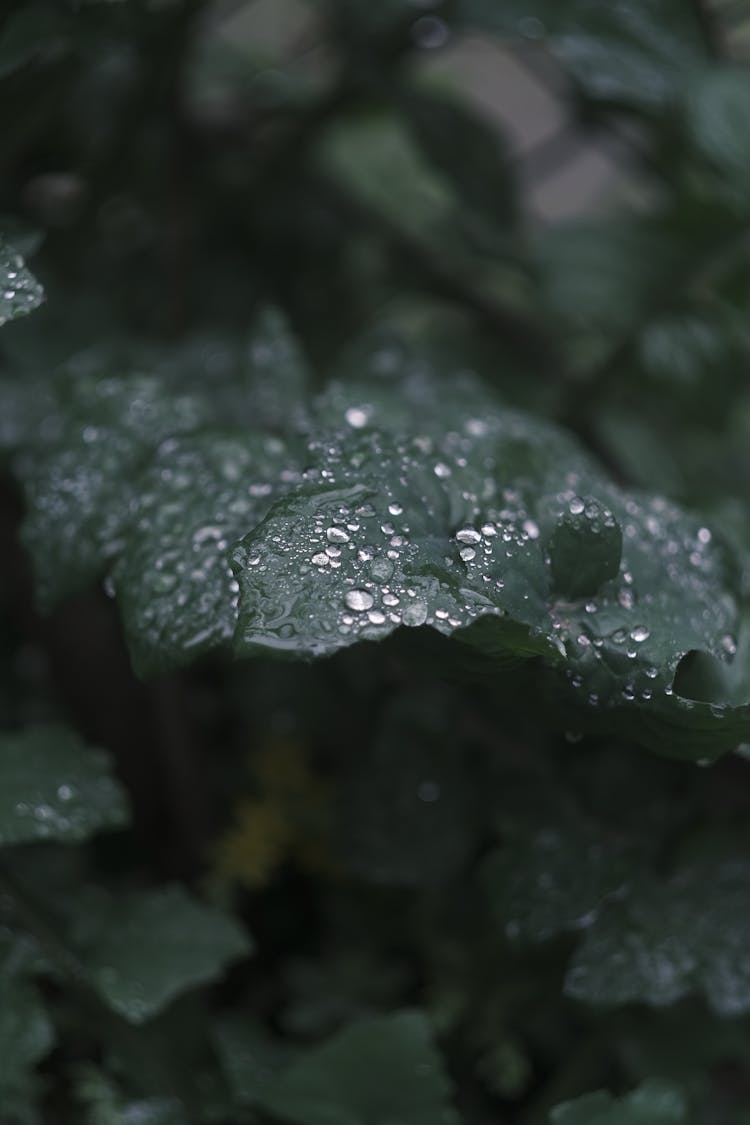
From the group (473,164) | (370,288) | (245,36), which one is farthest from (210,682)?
(245,36)

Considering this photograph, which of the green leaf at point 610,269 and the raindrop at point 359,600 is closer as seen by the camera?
the raindrop at point 359,600

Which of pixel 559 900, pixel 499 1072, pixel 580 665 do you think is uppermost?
pixel 580 665

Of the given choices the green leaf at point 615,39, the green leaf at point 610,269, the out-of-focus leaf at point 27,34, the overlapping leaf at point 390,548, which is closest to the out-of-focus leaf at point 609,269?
the green leaf at point 610,269

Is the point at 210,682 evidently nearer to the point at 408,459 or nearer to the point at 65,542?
the point at 65,542

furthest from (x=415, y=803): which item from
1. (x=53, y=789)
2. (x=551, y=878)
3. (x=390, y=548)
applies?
(x=390, y=548)

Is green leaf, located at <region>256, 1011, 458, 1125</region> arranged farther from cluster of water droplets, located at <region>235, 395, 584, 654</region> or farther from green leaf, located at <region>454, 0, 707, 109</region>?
green leaf, located at <region>454, 0, 707, 109</region>

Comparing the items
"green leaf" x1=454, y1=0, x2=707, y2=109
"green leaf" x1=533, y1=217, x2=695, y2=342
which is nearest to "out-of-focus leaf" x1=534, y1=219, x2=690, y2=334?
"green leaf" x1=533, y1=217, x2=695, y2=342

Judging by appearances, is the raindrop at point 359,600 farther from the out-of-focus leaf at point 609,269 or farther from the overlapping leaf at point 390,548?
the out-of-focus leaf at point 609,269

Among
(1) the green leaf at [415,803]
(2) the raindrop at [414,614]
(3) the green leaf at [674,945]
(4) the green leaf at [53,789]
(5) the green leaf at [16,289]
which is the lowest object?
(1) the green leaf at [415,803]
